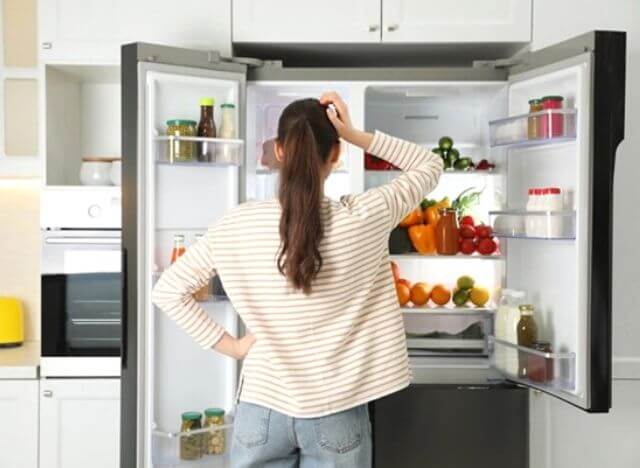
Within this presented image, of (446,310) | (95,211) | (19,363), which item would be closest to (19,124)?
(95,211)

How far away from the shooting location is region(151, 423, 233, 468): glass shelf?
8.50ft

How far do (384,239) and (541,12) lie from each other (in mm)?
1447

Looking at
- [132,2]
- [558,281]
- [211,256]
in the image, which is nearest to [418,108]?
[558,281]

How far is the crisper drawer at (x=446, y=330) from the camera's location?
115 inches

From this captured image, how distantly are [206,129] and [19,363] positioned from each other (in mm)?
1120

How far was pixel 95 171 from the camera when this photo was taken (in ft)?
9.86

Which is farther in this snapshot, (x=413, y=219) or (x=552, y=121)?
(x=413, y=219)

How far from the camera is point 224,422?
8.86 feet

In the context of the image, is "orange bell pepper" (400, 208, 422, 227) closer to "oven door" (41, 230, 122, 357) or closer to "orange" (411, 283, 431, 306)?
"orange" (411, 283, 431, 306)

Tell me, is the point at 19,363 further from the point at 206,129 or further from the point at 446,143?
the point at 446,143

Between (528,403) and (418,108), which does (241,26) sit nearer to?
(418,108)

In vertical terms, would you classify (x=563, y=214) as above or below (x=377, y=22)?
below

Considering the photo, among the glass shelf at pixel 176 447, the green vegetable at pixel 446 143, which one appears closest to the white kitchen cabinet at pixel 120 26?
the green vegetable at pixel 446 143

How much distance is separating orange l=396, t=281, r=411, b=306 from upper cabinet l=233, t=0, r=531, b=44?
852 millimetres
